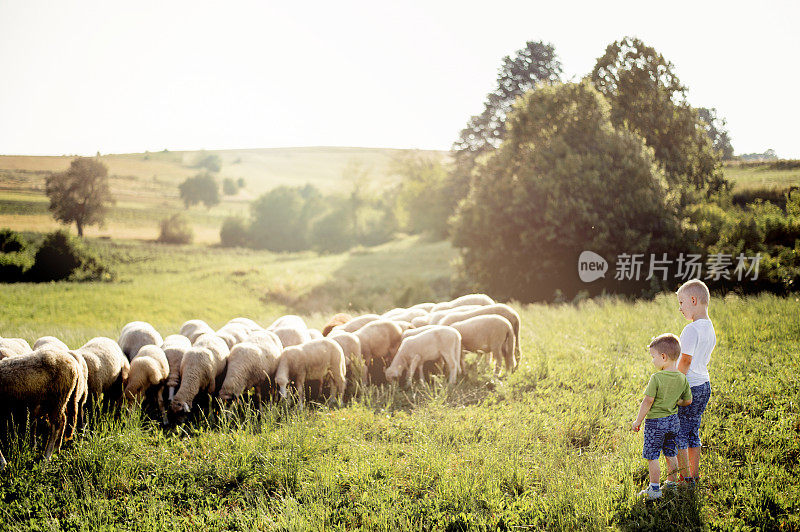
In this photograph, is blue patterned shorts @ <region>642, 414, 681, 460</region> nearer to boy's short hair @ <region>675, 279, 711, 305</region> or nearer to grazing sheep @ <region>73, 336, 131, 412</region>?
boy's short hair @ <region>675, 279, 711, 305</region>

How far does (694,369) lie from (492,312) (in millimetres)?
5099

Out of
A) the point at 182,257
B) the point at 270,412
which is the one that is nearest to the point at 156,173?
the point at 182,257

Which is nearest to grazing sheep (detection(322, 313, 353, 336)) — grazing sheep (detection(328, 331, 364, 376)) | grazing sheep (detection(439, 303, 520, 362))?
grazing sheep (detection(328, 331, 364, 376))

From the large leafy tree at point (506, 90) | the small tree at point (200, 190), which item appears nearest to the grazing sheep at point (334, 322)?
the small tree at point (200, 190)

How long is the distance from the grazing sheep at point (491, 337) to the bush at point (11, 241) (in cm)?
1587

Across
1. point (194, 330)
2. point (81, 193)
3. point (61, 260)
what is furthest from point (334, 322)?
point (81, 193)

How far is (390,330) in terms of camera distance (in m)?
9.24

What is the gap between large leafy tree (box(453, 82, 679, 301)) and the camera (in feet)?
63.5

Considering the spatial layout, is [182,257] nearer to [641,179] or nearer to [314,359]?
[314,359]

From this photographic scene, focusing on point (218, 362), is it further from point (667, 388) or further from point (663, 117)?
point (663, 117)

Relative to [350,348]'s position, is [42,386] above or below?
above

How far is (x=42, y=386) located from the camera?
5590 millimetres

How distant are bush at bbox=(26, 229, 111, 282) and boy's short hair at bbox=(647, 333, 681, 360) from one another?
18635 millimetres

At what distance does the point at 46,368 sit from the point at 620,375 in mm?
7982
